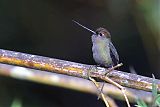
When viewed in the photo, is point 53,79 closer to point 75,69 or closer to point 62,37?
point 75,69

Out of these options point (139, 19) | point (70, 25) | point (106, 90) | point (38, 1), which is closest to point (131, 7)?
point (139, 19)

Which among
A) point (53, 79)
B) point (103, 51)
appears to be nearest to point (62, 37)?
point (53, 79)

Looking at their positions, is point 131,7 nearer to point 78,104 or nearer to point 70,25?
point 70,25

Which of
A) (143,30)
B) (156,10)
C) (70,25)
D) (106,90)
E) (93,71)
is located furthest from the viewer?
(70,25)

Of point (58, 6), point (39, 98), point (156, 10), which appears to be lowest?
point (39, 98)

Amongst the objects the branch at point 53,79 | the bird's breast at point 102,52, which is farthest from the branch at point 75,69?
the branch at point 53,79

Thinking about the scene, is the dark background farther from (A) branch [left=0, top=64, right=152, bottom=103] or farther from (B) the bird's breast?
(B) the bird's breast
